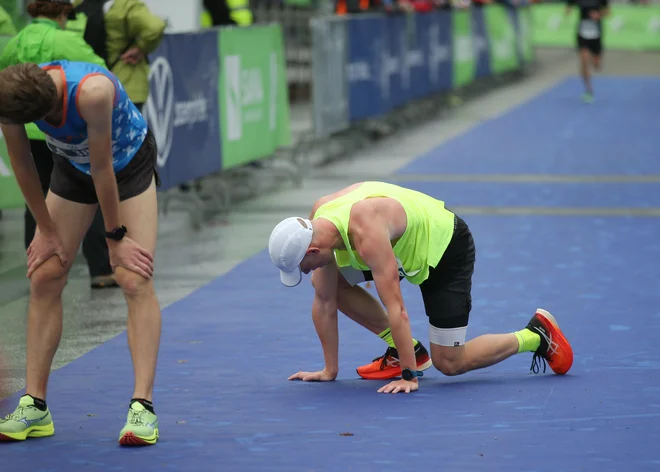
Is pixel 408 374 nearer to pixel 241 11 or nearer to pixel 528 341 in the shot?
pixel 528 341

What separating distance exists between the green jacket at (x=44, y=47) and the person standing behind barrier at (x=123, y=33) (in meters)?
1.46

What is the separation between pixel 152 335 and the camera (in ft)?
16.4

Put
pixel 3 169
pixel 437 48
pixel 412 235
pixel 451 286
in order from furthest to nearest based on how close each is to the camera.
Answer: pixel 437 48 → pixel 3 169 → pixel 451 286 → pixel 412 235

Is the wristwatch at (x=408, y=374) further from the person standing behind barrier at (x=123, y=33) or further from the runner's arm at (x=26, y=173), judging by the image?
the person standing behind barrier at (x=123, y=33)

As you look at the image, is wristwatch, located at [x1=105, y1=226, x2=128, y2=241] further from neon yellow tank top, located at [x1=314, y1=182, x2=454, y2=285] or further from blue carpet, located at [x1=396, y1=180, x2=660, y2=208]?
blue carpet, located at [x1=396, y1=180, x2=660, y2=208]

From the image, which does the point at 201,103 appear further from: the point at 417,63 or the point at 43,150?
the point at 417,63

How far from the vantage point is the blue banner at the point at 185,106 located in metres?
10.1

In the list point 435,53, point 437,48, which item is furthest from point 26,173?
point 437,48

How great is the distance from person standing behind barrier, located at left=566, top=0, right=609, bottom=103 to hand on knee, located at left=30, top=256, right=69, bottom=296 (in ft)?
58.5

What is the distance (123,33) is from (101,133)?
441cm

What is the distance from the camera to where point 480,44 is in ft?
81.1

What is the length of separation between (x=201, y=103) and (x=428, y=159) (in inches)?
191

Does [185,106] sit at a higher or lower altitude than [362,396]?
higher

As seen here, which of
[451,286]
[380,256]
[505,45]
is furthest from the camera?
[505,45]
